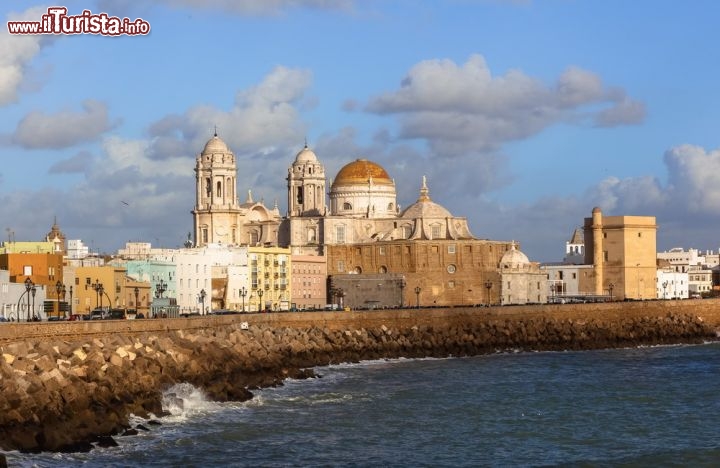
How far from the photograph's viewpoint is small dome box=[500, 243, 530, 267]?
113 m

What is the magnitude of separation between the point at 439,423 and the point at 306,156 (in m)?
81.7

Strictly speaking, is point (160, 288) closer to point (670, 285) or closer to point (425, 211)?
point (425, 211)

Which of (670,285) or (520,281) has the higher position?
(520,281)

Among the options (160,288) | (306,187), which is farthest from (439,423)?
(306,187)

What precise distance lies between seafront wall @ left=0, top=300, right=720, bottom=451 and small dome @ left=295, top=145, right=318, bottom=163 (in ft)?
126

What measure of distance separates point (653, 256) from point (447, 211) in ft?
66.7

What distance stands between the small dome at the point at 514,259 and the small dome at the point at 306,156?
65.8ft

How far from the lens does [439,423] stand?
139 ft

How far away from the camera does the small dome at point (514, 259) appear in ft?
372

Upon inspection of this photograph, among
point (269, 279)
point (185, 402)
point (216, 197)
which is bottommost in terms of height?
point (185, 402)

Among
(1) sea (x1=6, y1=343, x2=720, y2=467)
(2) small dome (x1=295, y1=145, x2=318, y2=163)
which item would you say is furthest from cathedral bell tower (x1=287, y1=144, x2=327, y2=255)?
(1) sea (x1=6, y1=343, x2=720, y2=467)

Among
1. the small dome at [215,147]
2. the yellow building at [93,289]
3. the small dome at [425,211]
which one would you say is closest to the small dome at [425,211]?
the small dome at [425,211]

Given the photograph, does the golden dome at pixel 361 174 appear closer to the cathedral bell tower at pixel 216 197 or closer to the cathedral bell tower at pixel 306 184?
the cathedral bell tower at pixel 306 184

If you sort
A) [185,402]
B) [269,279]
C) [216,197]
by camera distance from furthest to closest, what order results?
[216,197] < [269,279] < [185,402]
